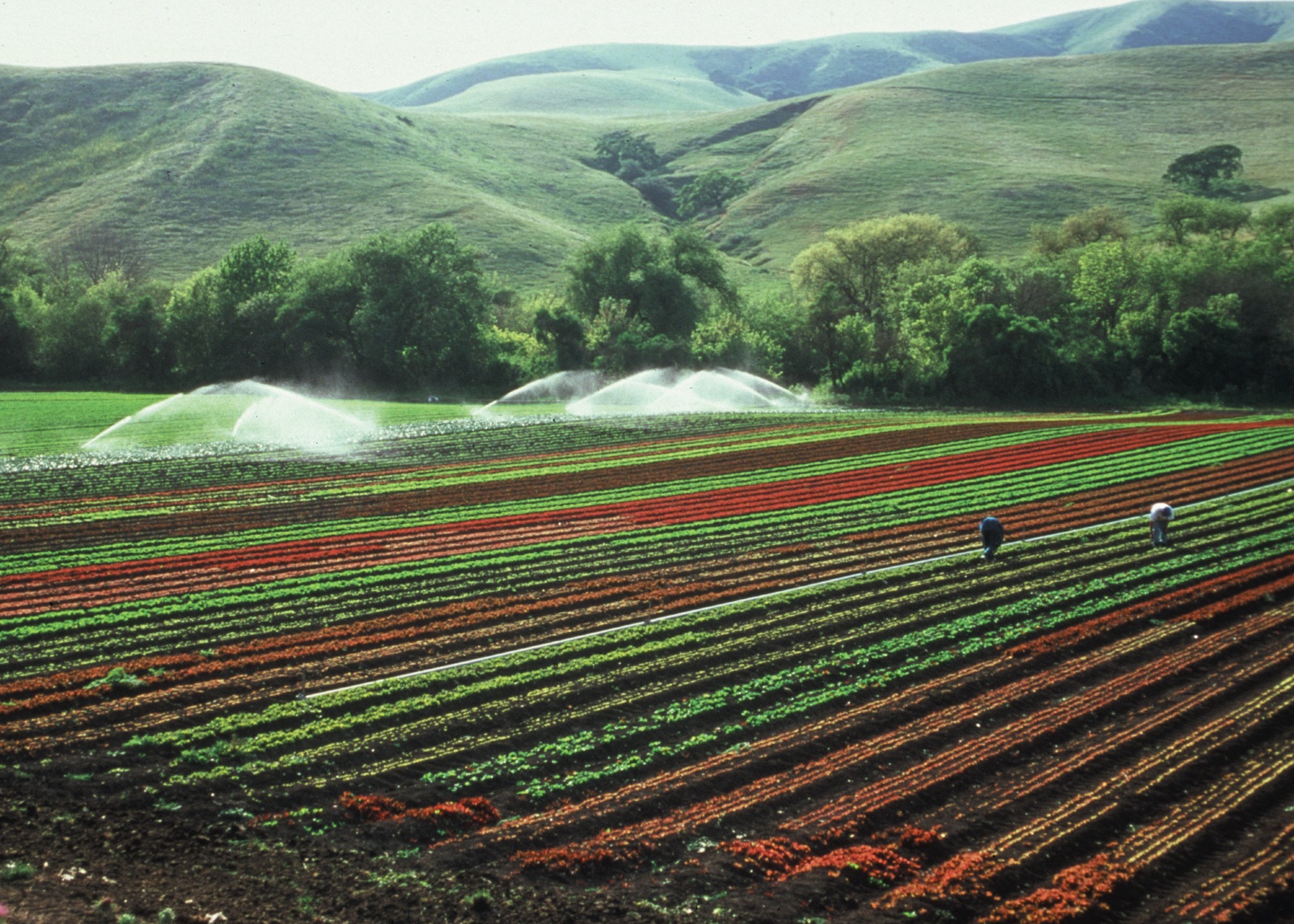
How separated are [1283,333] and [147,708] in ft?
235

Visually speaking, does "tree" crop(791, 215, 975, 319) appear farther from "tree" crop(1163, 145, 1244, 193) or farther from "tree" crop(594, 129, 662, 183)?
"tree" crop(594, 129, 662, 183)

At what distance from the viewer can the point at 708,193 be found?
16425 cm

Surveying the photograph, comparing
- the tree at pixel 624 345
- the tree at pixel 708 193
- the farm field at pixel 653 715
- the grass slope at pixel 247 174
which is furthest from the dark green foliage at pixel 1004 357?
the tree at pixel 708 193

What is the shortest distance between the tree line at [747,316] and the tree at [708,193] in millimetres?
59570

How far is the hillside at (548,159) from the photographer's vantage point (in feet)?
406

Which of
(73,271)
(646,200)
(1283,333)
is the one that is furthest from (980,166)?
(73,271)

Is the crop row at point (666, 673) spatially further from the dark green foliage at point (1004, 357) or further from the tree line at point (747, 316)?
the tree line at point (747, 316)

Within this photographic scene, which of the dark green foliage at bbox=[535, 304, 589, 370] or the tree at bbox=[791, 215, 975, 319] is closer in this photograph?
the dark green foliage at bbox=[535, 304, 589, 370]

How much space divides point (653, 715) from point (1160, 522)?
1594 cm

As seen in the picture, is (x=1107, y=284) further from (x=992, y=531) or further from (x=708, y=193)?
(x=708, y=193)

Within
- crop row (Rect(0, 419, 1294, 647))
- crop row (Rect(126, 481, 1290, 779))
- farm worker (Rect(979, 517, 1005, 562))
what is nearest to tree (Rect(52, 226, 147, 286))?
crop row (Rect(0, 419, 1294, 647))

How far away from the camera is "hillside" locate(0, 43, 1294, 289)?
406ft

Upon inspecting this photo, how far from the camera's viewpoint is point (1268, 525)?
91.8 feet

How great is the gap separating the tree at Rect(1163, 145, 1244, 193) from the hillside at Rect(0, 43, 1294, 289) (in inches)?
146
